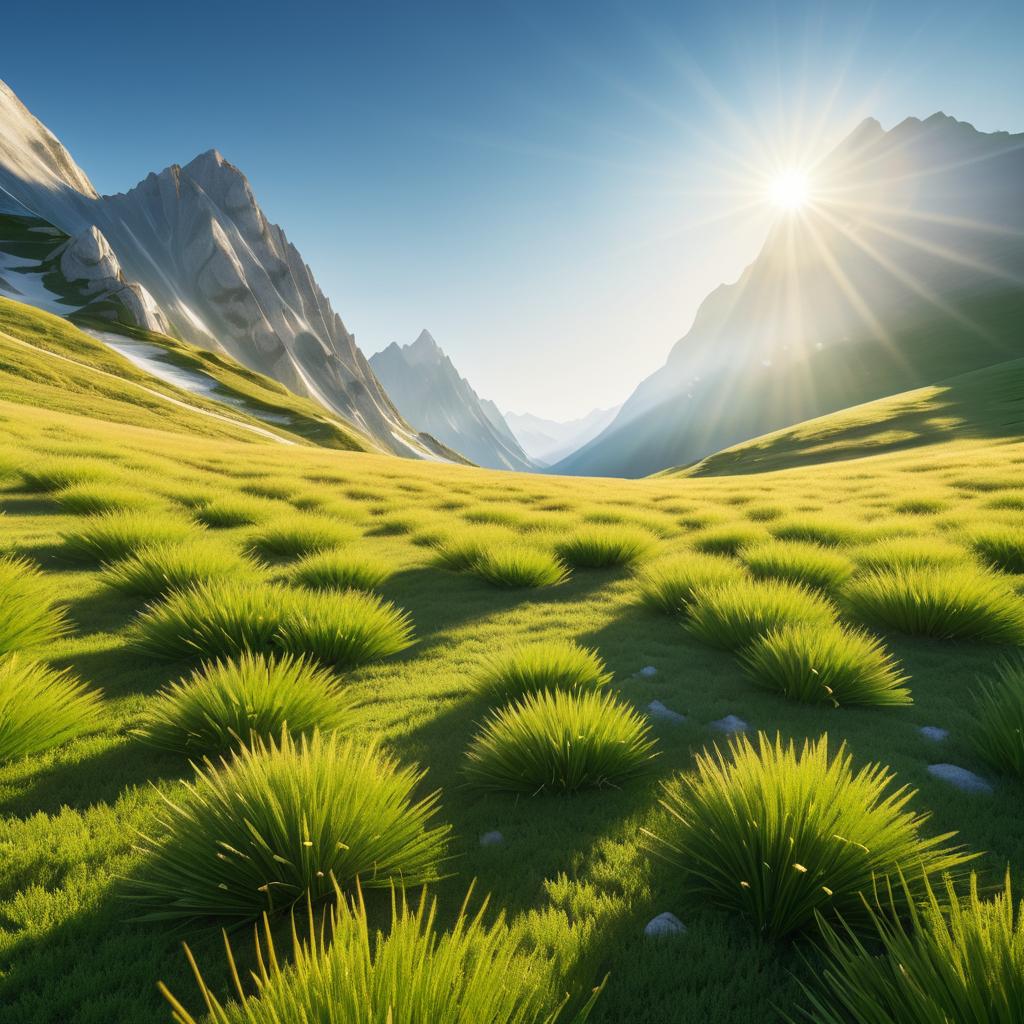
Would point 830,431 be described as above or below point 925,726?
above

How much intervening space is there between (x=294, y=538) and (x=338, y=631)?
3.65 metres

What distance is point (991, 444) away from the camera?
1126 inches

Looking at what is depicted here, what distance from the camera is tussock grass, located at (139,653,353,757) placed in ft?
10.2

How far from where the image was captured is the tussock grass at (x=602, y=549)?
7.83 metres

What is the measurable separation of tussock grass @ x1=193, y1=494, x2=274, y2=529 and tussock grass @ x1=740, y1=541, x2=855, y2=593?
25.4 feet

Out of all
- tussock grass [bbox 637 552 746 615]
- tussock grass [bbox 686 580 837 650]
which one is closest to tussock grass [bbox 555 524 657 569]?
tussock grass [bbox 637 552 746 615]

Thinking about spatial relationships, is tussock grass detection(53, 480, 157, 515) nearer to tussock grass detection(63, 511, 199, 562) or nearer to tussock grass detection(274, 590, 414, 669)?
tussock grass detection(63, 511, 199, 562)

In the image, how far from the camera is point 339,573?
6.25m

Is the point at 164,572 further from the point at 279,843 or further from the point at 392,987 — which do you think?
the point at 392,987

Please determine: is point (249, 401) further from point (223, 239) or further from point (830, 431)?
point (223, 239)

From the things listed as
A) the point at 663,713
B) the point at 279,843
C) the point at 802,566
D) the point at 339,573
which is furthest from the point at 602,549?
the point at 279,843

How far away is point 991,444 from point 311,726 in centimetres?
3733

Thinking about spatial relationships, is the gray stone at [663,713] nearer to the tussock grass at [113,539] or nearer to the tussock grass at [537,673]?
the tussock grass at [537,673]

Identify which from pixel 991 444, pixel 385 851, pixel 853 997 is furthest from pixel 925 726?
pixel 991 444
